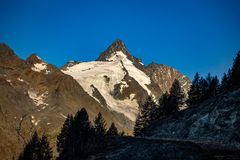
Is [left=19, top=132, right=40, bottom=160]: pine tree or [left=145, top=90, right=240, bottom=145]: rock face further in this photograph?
[left=19, top=132, right=40, bottom=160]: pine tree

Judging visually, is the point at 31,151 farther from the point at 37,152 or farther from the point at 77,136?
the point at 77,136

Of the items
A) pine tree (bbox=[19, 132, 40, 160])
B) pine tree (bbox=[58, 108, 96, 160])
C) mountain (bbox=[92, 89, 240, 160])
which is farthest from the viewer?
pine tree (bbox=[58, 108, 96, 160])

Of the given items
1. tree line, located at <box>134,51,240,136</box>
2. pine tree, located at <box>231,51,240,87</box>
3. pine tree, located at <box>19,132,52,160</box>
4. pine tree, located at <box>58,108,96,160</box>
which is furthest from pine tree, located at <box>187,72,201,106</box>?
pine tree, located at <box>19,132,52,160</box>

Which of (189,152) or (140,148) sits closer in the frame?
(189,152)

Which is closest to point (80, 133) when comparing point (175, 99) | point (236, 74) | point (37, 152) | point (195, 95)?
point (37, 152)

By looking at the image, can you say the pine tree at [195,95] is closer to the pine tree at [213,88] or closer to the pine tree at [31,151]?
the pine tree at [213,88]

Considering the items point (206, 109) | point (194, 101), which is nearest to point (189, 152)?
point (206, 109)

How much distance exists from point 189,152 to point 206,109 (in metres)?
33.8

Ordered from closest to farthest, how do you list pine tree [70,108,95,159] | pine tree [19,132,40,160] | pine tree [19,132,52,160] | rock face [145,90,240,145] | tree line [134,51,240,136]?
rock face [145,90,240,145]
pine tree [19,132,40,160]
pine tree [19,132,52,160]
pine tree [70,108,95,159]
tree line [134,51,240,136]

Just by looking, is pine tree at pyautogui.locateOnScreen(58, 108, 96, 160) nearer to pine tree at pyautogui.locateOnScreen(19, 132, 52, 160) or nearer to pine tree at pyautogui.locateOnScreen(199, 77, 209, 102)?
pine tree at pyautogui.locateOnScreen(19, 132, 52, 160)

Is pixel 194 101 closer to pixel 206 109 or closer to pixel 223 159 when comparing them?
pixel 206 109

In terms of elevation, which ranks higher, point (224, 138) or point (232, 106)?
point (232, 106)

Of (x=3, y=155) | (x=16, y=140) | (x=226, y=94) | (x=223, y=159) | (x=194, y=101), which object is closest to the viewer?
(x=223, y=159)

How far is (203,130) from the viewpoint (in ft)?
217
